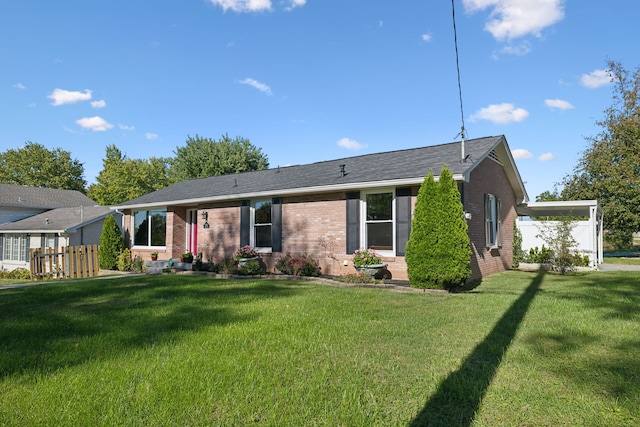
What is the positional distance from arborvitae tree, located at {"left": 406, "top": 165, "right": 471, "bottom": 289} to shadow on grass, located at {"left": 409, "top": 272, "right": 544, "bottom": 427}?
3.58 meters

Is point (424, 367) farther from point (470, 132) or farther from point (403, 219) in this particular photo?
point (470, 132)

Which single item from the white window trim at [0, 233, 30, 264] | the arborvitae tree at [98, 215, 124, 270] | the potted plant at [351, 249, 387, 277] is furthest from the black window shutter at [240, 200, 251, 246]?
the white window trim at [0, 233, 30, 264]

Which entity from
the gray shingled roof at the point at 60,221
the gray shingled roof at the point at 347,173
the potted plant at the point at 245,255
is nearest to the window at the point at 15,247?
the gray shingled roof at the point at 60,221

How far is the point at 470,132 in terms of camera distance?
11.3 metres

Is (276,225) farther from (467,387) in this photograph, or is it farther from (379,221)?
(467,387)

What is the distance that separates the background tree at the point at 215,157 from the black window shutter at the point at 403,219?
25.7 meters

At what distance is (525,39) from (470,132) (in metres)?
3.71

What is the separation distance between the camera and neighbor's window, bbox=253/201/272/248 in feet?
45.6

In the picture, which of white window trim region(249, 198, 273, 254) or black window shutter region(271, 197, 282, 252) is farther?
white window trim region(249, 198, 273, 254)

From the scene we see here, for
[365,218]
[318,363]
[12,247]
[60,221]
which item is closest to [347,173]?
[365,218]

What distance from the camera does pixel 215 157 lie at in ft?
113

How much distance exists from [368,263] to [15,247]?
2748cm

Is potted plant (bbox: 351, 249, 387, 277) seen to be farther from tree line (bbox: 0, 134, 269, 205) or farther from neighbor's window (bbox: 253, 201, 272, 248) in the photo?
tree line (bbox: 0, 134, 269, 205)

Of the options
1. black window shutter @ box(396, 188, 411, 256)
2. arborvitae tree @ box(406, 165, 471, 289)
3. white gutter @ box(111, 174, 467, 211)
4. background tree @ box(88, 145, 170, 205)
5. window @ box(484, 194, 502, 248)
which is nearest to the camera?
arborvitae tree @ box(406, 165, 471, 289)
